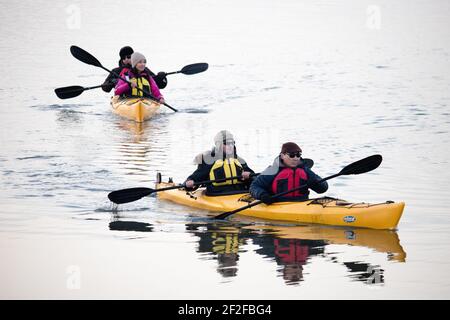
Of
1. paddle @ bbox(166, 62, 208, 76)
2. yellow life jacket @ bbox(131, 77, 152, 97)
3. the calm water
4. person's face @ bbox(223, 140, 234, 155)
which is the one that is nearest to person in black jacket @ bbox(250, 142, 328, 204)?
the calm water

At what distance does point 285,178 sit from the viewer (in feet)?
45.7

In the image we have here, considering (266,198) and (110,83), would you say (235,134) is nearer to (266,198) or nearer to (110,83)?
(110,83)

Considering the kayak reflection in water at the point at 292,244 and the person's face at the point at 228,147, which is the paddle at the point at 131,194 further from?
the kayak reflection in water at the point at 292,244

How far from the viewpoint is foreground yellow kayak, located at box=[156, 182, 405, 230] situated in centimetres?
1332

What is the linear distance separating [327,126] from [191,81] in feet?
25.1

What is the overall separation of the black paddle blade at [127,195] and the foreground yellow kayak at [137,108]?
792 cm

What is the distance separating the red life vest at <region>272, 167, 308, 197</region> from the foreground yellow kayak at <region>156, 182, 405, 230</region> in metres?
0.24

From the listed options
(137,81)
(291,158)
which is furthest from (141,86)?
(291,158)

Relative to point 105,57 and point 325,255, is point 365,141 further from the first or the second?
point 105,57

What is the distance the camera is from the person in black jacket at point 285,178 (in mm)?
13820

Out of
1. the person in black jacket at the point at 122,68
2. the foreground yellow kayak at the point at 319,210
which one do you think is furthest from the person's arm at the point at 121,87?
the foreground yellow kayak at the point at 319,210

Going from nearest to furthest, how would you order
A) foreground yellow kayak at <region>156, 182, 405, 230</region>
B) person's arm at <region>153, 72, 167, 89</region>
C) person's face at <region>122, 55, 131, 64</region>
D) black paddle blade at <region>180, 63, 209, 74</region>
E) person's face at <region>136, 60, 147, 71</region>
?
foreground yellow kayak at <region>156, 182, 405, 230</region> → person's face at <region>136, 60, 147, 71</region> → person's face at <region>122, 55, 131, 64</region> → person's arm at <region>153, 72, 167, 89</region> → black paddle blade at <region>180, 63, 209, 74</region>

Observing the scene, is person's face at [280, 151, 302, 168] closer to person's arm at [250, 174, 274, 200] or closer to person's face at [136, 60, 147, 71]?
person's arm at [250, 174, 274, 200]

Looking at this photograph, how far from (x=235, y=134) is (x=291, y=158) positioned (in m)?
8.05
